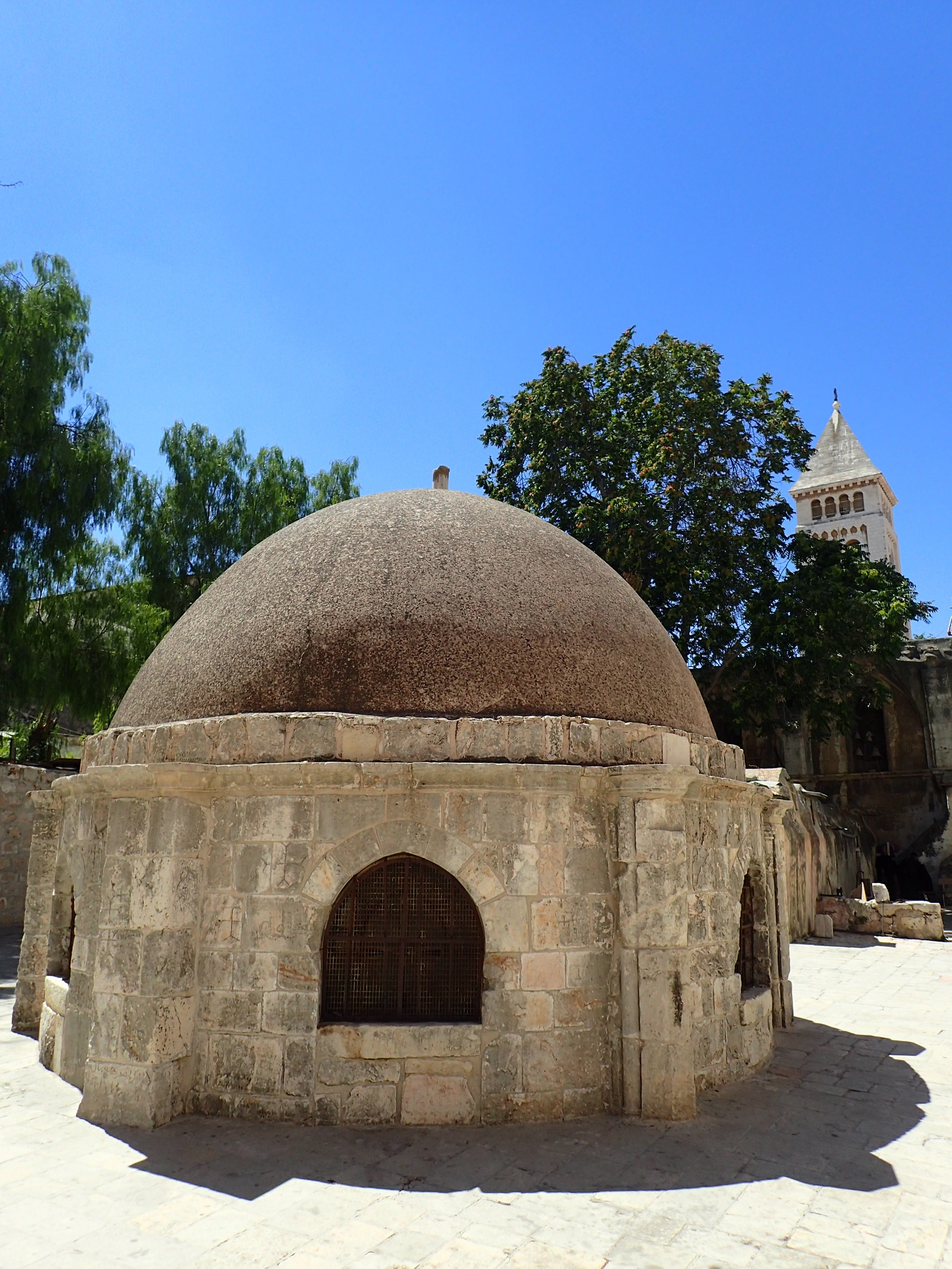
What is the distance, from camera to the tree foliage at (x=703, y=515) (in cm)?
1839

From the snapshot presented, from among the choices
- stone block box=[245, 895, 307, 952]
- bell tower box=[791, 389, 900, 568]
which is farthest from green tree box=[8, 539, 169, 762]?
bell tower box=[791, 389, 900, 568]

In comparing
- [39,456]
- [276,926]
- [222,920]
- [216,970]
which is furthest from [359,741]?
[39,456]

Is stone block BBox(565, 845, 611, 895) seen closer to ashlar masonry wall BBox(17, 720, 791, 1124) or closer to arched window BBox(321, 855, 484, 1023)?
ashlar masonry wall BBox(17, 720, 791, 1124)

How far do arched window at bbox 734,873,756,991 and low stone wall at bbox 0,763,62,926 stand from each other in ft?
43.6

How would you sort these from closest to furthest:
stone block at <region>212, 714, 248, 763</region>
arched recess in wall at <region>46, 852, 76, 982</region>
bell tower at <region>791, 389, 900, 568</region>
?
stone block at <region>212, 714, 248, 763</region>, arched recess in wall at <region>46, 852, 76, 982</region>, bell tower at <region>791, 389, 900, 568</region>

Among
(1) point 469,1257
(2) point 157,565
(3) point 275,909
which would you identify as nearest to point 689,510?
(2) point 157,565

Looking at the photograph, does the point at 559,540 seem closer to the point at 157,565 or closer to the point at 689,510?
the point at 689,510

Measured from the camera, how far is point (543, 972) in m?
5.45

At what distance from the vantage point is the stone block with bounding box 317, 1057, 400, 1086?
5.25 meters

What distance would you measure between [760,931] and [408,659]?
4.21 meters

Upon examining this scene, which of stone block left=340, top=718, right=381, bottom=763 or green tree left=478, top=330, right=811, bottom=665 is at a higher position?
green tree left=478, top=330, right=811, bottom=665

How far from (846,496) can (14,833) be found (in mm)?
44557

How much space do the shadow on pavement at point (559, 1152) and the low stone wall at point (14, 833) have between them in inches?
501

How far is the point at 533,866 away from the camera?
18.2 ft
